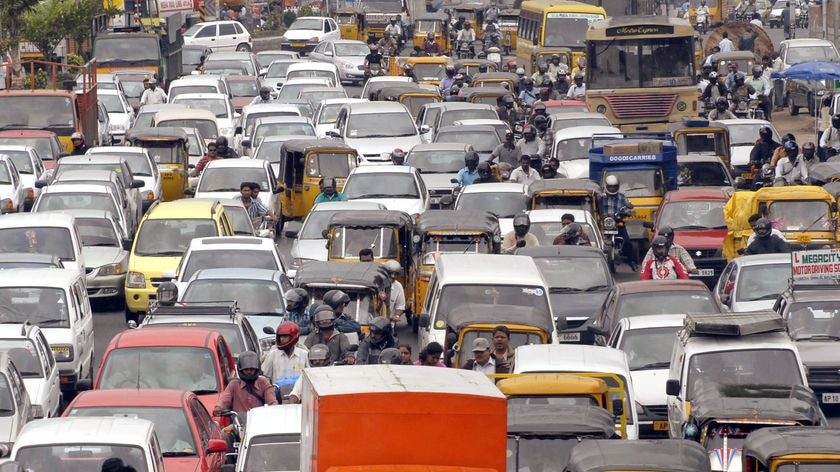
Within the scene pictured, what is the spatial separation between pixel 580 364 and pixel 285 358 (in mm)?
2767

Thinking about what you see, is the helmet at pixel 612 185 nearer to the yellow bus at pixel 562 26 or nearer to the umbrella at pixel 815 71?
the umbrella at pixel 815 71

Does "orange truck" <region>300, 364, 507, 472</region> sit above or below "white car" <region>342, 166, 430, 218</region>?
above

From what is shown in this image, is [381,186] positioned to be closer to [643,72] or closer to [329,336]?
[329,336]

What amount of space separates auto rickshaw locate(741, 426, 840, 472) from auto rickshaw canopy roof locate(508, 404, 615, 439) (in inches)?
57.2

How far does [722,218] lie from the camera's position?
26.0 m

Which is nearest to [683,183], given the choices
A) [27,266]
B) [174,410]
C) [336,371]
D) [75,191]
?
[75,191]

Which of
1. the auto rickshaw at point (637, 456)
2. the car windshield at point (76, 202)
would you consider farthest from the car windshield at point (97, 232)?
the auto rickshaw at point (637, 456)

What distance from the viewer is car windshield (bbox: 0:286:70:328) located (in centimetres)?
1967

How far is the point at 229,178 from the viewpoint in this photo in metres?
30.0

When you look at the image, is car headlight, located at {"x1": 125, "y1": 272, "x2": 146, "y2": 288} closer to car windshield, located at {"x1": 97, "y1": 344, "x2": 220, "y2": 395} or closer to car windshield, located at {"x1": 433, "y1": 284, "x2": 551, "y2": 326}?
car windshield, located at {"x1": 433, "y1": 284, "x2": 551, "y2": 326}

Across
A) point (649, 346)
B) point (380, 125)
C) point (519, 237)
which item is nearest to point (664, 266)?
point (519, 237)

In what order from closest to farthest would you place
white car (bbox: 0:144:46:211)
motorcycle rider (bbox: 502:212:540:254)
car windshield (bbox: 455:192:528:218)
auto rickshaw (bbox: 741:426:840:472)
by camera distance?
1. auto rickshaw (bbox: 741:426:840:472)
2. motorcycle rider (bbox: 502:212:540:254)
3. car windshield (bbox: 455:192:528:218)
4. white car (bbox: 0:144:46:211)

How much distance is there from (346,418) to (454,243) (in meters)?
12.6

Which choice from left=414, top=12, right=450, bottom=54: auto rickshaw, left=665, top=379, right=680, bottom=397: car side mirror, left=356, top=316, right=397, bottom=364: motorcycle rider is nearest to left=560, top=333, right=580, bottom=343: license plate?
left=356, top=316, right=397, bottom=364: motorcycle rider
